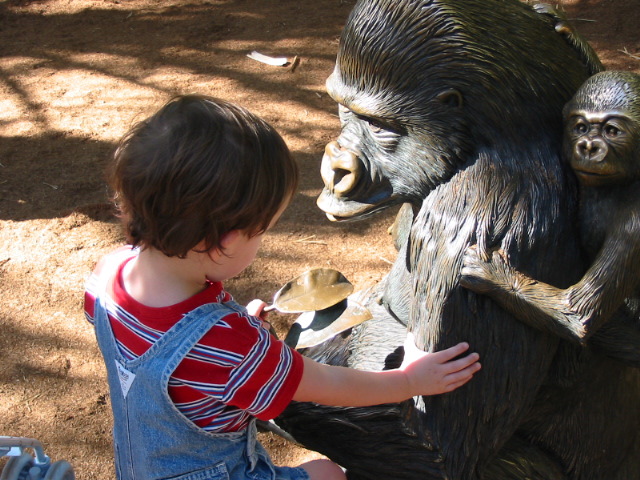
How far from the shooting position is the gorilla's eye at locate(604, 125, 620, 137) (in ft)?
3.62

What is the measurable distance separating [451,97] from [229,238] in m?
0.41

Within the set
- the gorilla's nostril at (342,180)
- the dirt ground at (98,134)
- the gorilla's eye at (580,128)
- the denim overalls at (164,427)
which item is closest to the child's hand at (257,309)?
the denim overalls at (164,427)

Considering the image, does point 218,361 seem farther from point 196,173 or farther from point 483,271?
point 483,271

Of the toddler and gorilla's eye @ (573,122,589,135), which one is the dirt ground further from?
gorilla's eye @ (573,122,589,135)

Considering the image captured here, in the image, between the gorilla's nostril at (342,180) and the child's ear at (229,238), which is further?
the gorilla's nostril at (342,180)

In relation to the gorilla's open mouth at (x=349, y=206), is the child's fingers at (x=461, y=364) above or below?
below

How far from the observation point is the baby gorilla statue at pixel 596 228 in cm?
110

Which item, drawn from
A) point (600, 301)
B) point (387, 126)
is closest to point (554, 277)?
point (600, 301)

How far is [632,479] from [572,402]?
240mm

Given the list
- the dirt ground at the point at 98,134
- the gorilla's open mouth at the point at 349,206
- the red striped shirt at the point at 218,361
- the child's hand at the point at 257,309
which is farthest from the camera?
the dirt ground at the point at 98,134

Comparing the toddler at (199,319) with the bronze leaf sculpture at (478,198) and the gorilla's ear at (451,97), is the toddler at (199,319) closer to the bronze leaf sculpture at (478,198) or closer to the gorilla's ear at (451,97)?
the bronze leaf sculpture at (478,198)

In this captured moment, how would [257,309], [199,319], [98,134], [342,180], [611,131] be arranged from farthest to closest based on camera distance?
[98,134]
[257,309]
[342,180]
[199,319]
[611,131]

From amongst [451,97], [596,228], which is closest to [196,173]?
[451,97]

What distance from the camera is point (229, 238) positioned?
1.19 metres
